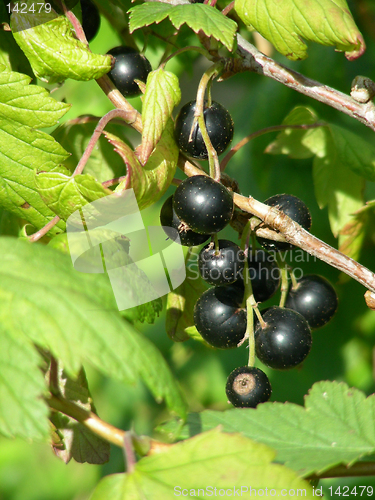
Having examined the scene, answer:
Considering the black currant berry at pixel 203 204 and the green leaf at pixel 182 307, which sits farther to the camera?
the green leaf at pixel 182 307

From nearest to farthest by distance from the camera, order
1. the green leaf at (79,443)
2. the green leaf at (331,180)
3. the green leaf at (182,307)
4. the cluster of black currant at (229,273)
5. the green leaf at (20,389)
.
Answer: the green leaf at (20,389), the cluster of black currant at (229,273), the green leaf at (79,443), the green leaf at (182,307), the green leaf at (331,180)

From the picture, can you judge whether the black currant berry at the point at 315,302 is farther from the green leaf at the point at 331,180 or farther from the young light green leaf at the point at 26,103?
the young light green leaf at the point at 26,103

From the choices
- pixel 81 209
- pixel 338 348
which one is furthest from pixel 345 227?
pixel 81 209

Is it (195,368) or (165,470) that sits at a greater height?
(165,470)

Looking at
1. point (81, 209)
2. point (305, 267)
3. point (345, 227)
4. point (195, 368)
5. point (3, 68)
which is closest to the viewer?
point (81, 209)

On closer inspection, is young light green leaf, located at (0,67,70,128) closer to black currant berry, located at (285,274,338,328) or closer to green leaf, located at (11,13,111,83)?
green leaf, located at (11,13,111,83)

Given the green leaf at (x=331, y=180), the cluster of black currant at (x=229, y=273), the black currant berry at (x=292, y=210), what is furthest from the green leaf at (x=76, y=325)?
the green leaf at (x=331, y=180)

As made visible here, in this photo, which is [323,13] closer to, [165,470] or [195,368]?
[165,470]
